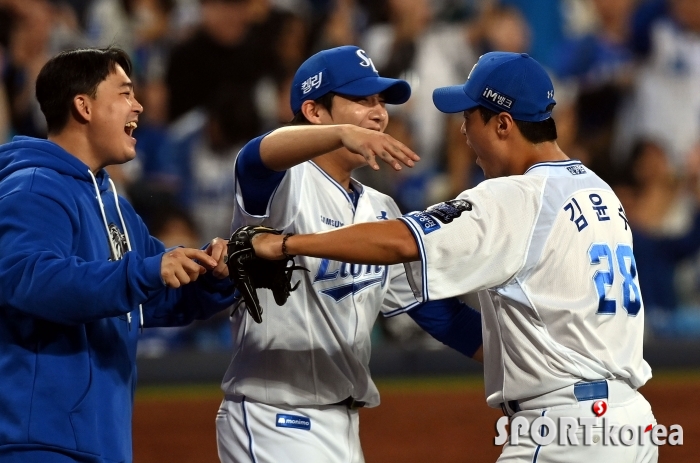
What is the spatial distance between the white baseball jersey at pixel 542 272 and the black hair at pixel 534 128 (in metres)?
0.17

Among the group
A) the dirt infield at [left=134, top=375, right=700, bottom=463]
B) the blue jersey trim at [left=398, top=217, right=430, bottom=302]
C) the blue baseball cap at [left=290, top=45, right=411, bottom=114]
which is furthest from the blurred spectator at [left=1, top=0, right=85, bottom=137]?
the blue jersey trim at [left=398, top=217, right=430, bottom=302]

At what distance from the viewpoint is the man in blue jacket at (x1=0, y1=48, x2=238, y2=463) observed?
272 cm

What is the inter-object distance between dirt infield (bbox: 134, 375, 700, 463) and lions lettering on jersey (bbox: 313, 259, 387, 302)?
3074 millimetres

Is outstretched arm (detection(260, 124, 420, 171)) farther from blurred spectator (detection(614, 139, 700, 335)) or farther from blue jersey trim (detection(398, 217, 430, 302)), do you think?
blurred spectator (detection(614, 139, 700, 335))

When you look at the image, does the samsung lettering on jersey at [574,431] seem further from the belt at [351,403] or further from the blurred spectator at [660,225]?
the blurred spectator at [660,225]

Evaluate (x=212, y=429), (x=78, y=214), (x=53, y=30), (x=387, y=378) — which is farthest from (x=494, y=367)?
(x=53, y=30)

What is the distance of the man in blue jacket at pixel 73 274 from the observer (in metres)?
2.72

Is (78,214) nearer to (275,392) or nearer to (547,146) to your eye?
(275,392)

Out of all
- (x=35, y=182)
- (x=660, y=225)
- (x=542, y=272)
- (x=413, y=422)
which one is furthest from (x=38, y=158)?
(x=660, y=225)

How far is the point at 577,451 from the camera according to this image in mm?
2975

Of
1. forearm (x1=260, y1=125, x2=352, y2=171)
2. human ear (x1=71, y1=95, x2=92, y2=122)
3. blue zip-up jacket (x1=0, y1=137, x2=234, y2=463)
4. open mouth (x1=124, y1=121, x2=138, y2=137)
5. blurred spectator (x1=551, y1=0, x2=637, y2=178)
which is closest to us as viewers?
blue zip-up jacket (x1=0, y1=137, x2=234, y2=463)

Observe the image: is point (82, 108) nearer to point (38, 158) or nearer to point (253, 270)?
point (38, 158)

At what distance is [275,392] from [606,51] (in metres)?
6.78

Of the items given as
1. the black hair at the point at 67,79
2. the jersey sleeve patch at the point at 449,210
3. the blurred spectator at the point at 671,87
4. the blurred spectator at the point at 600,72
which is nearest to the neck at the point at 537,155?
the jersey sleeve patch at the point at 449,210
